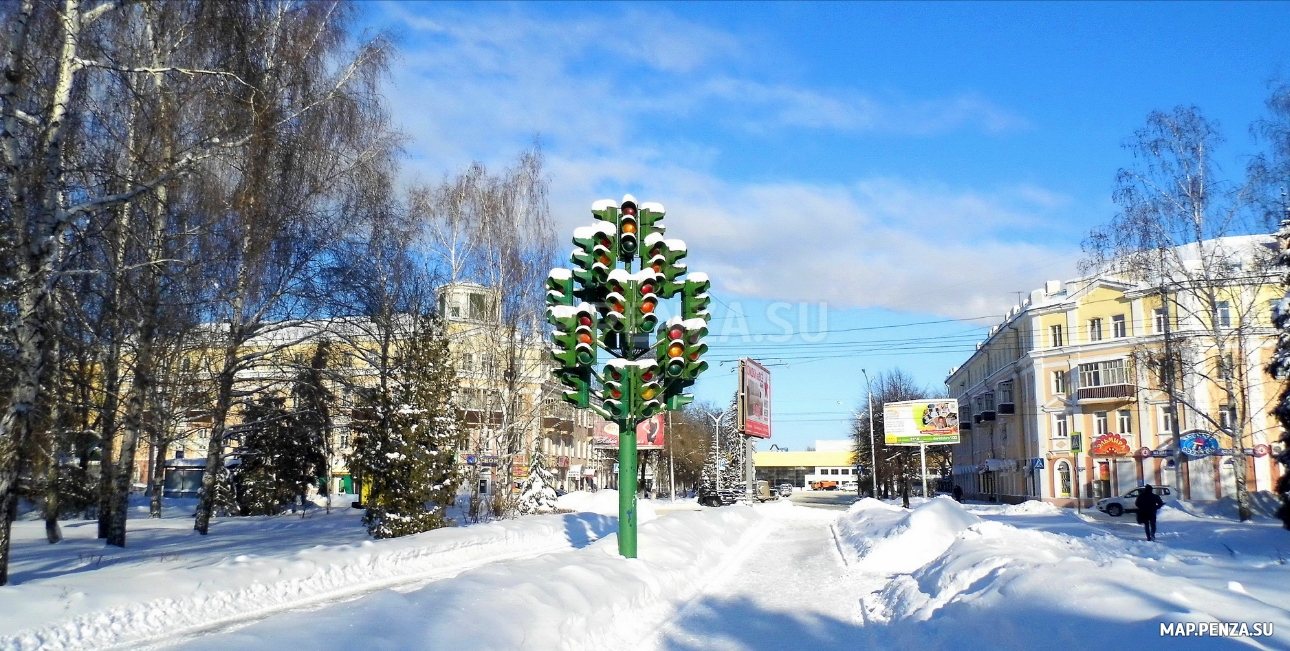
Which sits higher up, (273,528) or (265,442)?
(265,442)

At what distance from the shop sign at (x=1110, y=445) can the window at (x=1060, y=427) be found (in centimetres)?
278

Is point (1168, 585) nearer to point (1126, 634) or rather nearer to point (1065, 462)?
point (1126, 634)

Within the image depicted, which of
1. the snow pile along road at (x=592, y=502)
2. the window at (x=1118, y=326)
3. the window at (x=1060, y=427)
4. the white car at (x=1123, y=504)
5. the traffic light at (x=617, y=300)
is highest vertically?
the window at (x=1118, y=326)

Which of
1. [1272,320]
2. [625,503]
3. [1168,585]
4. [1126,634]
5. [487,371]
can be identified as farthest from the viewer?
[487,371]

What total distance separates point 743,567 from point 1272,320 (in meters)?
17.2

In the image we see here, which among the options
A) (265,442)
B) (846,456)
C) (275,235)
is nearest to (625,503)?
(275,235)

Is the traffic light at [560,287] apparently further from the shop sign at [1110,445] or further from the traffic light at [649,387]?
the shop sign at [1110,445]

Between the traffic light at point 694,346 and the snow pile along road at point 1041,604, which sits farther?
the traffic light at point 694,346

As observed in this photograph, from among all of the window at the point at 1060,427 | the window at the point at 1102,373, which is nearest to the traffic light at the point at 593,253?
the window at the point at 1102,373

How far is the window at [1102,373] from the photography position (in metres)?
54.3

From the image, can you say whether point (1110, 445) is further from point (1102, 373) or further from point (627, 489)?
point (627, 489)

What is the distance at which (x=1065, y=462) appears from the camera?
56.8m

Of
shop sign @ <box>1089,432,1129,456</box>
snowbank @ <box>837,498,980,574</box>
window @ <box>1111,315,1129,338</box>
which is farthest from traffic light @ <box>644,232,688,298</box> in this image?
window @ <box>1111,315,1129,338</box>

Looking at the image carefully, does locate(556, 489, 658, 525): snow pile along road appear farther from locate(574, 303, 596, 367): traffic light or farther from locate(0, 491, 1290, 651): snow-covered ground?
locate(574, 303, 596, 367): traffic light
